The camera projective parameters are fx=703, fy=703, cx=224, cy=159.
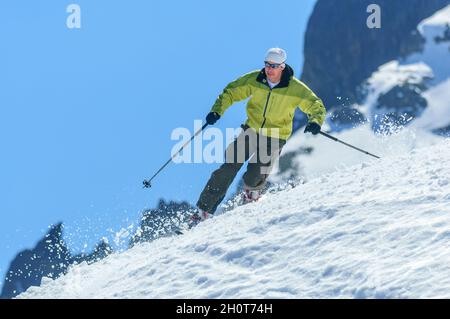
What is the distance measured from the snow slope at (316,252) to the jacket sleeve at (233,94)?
80.4 inches

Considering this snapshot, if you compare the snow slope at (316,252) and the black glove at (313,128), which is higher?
the black glove at (313,128)

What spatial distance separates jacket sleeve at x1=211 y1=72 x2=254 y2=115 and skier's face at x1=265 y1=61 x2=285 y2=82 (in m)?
0.39

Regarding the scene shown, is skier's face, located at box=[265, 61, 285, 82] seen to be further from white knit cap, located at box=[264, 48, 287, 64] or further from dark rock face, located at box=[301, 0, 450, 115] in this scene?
dark rock face, located at box=[301, 0, 450, 115]

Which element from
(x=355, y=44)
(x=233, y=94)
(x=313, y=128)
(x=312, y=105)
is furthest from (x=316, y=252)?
(x=355, y=44)

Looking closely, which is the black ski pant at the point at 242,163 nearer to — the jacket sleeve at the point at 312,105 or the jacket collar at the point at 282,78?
the jacket sleeve at the point at 312,105

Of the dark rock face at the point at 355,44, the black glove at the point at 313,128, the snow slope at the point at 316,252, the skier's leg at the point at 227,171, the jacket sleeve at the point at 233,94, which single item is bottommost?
the snow slope at the point at 316,252

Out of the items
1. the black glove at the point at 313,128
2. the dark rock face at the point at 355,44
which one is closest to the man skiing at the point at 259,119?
the black glove at the point at 313,128

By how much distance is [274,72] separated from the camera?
35.3 ft

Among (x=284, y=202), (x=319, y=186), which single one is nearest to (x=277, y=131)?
(x=319, y=186)

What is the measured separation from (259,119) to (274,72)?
0.82 metres

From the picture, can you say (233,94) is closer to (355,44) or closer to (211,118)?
(211,118)

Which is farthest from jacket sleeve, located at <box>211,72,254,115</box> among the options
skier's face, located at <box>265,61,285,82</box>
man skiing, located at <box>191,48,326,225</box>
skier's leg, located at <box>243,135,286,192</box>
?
skier's leg, located at <box>243,135,286,192</box>

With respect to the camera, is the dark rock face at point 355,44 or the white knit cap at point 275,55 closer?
the white knit cap at point 275,55

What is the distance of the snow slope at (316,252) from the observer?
5934mm
